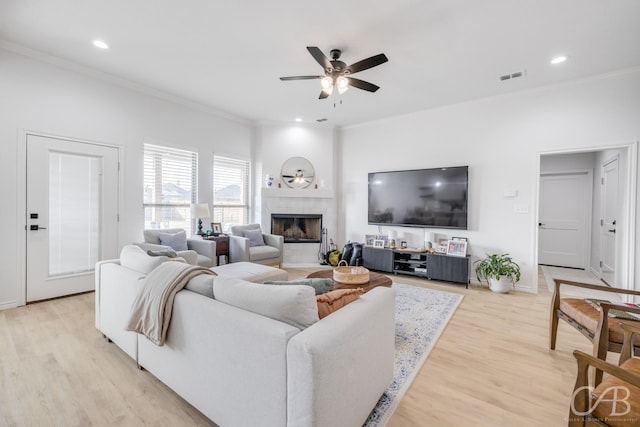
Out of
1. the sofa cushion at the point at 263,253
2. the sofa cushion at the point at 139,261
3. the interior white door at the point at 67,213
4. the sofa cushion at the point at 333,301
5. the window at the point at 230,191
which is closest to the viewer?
the sofa cushion at the point at 333,301

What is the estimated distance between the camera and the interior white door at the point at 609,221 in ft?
13.2

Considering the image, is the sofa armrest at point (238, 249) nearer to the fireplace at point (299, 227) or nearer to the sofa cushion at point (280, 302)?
the fireplace at point (299, 227)

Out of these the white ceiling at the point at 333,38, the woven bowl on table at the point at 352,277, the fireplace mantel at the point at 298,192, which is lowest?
the woven bowl on table at the point at 352,277

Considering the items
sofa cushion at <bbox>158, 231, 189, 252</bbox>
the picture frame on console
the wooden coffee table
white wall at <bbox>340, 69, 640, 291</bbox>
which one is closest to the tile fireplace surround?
the picture frame on console

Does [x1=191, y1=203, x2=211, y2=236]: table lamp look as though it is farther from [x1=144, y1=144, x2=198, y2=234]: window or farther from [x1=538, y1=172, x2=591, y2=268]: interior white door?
[x1=538, y1=172, x2=591, y2=268]: interior white door

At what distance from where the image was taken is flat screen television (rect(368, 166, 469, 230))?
14.6 ft

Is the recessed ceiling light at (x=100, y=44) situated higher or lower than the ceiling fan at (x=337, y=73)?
higher

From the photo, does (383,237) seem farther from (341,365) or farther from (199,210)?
(341,365)

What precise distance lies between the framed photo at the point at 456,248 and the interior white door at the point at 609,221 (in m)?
1.93

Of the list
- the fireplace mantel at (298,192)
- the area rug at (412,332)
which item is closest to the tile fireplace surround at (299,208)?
the fireplace mantel at (298,192)

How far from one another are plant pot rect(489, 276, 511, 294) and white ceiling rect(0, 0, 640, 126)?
274cm

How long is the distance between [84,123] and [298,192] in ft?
11.3

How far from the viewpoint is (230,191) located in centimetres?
547

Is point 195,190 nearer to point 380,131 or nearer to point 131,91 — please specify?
point 131,91
